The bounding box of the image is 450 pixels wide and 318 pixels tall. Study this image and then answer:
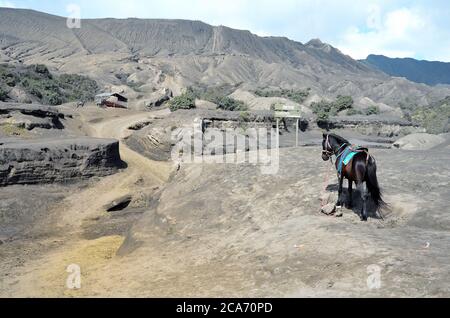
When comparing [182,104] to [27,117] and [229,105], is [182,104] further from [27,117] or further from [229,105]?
[27,117]

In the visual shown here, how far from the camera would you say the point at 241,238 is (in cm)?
1046

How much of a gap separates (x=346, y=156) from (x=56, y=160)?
15173 mm

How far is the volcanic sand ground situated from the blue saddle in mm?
1264

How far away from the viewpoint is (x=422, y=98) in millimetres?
107062

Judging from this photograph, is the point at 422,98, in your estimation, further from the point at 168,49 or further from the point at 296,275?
the point at 296,275

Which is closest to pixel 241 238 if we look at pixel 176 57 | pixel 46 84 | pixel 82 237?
pixel 82 237

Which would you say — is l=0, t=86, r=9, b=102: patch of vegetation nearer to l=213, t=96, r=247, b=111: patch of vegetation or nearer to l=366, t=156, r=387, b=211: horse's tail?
l=213, t=96, r=247, b=111: patch of vegetation

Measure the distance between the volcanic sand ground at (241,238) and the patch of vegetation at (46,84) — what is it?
30901mm

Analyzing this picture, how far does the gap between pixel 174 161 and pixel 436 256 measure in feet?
68.4

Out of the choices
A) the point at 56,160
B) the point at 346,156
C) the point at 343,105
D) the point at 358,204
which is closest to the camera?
the point at 346,156

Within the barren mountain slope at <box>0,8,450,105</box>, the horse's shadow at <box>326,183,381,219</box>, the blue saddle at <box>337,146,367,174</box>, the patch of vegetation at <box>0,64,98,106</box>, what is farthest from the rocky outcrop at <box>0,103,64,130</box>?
the barren mountain slope at <box>0,8,450,105</box>

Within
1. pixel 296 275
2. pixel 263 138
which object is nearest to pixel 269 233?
pixel 296 275

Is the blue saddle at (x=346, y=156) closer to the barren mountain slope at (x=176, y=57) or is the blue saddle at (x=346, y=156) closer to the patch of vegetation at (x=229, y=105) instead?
the patch of vegetation at (x=229, y=105)

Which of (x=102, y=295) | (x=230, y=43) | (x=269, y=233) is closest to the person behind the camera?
(x=102, y=295)
